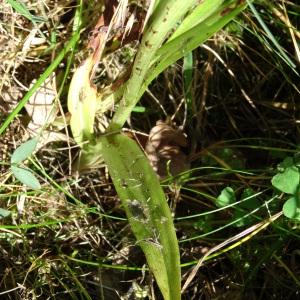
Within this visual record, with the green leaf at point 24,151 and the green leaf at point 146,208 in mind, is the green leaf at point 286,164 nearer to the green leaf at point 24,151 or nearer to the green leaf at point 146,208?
the green leaf at point 146,208

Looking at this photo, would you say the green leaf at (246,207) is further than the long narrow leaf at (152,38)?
Yes

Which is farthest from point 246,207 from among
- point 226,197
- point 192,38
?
point 192,38

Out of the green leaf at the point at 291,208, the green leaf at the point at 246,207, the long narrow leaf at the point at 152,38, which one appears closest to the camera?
the long narrow leaf at the point at 152,38

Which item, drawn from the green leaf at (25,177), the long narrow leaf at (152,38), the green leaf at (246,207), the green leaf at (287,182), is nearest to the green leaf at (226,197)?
the green leaf at (246,207)

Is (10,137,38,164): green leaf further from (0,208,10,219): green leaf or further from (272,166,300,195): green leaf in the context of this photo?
(272,166,300,195): green leaf

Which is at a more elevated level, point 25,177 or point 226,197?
point 25,177

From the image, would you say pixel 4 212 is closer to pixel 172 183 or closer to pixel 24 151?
→ pixel 24 151

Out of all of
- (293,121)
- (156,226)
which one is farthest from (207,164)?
(156,226)
